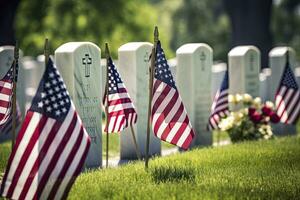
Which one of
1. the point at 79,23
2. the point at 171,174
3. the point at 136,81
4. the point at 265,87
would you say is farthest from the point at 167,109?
the point at 79,23

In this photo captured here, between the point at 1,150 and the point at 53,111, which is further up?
the point at 53,111

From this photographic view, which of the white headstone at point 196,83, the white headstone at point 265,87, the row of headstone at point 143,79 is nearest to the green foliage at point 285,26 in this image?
the white headstone at point 265,87

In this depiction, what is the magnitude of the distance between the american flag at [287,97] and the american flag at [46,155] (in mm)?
8524

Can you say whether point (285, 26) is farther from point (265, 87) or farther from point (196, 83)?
point (196, 83)

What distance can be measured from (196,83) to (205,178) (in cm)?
553

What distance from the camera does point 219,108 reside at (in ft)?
47.8

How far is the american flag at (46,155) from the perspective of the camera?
737cm

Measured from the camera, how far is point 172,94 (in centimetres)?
962

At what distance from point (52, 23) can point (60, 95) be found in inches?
1122

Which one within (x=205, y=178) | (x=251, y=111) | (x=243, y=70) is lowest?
(x=205, y=178)

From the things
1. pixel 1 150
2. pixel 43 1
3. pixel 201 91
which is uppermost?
pixel 43 1

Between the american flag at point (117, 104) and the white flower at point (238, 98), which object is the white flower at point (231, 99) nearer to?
the white flower at point (238, 98)

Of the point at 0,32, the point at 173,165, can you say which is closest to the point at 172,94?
the point at 173,165

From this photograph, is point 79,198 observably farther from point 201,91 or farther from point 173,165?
point 201,91
